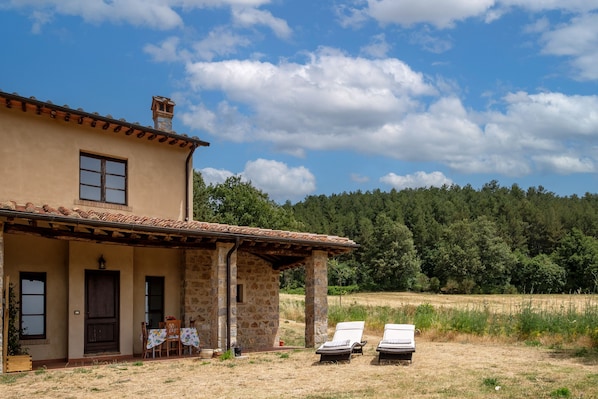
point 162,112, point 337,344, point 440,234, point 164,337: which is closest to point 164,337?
point 164,337

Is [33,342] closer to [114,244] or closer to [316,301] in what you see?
[114,244]

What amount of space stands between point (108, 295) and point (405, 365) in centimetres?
714

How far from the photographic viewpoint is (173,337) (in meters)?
14.3

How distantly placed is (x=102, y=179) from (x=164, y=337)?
4092 mm

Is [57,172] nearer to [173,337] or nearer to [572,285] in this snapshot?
[173,337]

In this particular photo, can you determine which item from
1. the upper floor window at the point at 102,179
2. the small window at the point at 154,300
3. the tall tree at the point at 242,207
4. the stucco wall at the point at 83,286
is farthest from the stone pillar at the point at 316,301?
the tall tree at the point at 242,207

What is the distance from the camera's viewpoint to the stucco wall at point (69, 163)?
43.3 ft

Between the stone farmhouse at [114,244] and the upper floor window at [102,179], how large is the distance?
25mm

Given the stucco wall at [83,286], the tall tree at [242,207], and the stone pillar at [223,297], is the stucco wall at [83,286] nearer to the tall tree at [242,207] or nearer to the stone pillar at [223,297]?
the stone pillar at [223,297]

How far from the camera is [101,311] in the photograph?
14.2 m

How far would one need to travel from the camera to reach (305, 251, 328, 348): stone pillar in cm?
1544

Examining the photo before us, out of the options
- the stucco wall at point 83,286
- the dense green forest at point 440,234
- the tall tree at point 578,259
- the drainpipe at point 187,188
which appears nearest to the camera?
the stucco wall at point 83,286

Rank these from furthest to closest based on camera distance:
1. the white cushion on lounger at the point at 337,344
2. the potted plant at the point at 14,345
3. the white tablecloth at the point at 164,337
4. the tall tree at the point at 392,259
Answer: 1. the tall tree at the point at 392,259
2. the white tablecloth at the point at 164,337
3. the white cushion on lounger at the point at 337,344
4. the potted plant at the point at 14,345

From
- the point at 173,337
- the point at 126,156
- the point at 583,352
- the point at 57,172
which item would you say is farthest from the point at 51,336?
the point at 583,352
